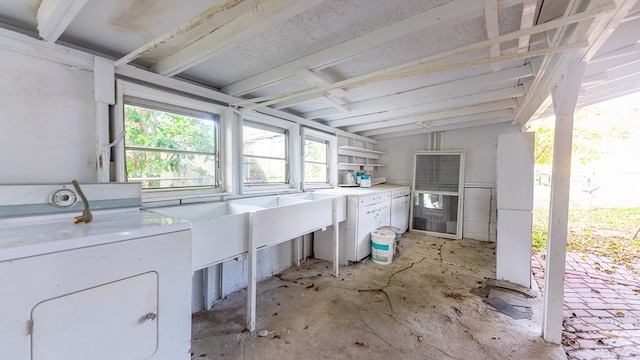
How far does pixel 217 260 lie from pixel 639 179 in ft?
33.9

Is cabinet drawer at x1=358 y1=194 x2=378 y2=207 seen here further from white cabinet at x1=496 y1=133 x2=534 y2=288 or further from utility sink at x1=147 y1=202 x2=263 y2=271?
utility sink at x1=147 y1=202 x2=263 y2=271

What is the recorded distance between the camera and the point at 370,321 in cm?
204

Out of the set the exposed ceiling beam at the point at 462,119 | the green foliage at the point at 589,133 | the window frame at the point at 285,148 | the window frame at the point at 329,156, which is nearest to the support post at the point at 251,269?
the window frame at the point at 285,148

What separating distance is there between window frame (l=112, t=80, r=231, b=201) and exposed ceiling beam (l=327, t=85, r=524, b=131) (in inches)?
78.4

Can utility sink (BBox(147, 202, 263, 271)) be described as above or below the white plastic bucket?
above

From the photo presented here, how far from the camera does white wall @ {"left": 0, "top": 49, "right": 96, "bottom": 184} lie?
1.37 m

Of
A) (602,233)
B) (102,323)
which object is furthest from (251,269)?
(602,233)

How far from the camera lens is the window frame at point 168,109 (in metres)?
1.74

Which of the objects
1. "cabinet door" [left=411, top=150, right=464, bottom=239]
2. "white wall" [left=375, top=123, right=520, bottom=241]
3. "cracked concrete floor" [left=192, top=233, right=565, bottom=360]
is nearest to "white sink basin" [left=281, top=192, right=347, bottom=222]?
"cracked concrete floor" [left=192, top=233, right=565, bottom=360]

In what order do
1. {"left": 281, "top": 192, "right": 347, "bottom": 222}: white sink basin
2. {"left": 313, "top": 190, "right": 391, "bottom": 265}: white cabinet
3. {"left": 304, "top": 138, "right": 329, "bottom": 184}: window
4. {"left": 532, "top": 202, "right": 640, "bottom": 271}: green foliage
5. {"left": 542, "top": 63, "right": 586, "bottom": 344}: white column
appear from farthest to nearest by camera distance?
{"left": 304, "top": 138, "right": 329, "bottom": 184}: window → {"left": 532, "top": 202, "right": 640, "bottom": 271}: green foliage → {"left": 313, "top": 190, "right": 391, "bottom": 265}: white cabinet → {"left": 281, "top": 192, "right": 347, "bottom": 222}: white sink basin → {"left": 542, "top": 63, "right": 586, "bottom": 344}: white column

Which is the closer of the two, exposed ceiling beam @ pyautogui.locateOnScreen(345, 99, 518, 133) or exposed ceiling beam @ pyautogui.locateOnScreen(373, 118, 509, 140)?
exposed ceiling beam @ pyautogui.locateOnScreen(345, 99, 518, 133)

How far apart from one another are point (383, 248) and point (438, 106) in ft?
6.68

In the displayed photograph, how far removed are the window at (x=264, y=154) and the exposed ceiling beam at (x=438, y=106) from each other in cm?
113

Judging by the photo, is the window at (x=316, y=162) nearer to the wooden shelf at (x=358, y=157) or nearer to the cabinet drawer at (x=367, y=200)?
the wooden shelf at (x=358, y=157)
